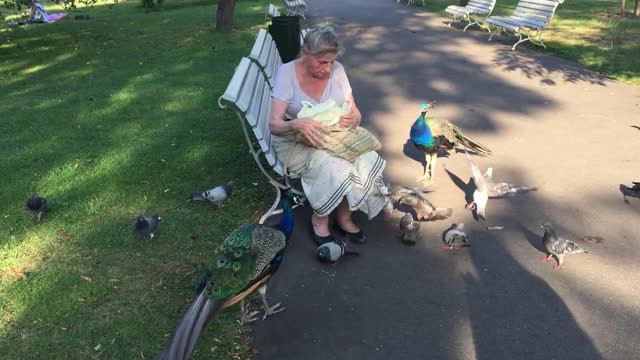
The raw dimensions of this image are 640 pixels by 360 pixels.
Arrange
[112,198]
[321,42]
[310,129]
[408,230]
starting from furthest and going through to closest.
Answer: [112,198], [408,230], [310,129], [321,42]

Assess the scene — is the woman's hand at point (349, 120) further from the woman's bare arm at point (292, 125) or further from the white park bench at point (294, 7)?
the white park bench at point (294, 7)

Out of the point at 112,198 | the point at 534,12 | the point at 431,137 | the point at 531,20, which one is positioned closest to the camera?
the point at 431,137

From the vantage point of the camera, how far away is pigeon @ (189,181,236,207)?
4.61 metres

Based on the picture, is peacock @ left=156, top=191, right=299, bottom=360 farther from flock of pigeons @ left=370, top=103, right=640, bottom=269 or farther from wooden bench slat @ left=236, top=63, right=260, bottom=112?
flock of pigeons @ left=370, top=103, right=640, bottom=269

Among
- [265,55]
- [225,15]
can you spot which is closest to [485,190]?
[265,55]

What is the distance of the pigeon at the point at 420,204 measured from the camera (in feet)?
14.4

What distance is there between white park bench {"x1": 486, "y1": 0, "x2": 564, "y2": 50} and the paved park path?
3.73 m

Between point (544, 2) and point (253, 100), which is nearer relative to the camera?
point (253, 100)

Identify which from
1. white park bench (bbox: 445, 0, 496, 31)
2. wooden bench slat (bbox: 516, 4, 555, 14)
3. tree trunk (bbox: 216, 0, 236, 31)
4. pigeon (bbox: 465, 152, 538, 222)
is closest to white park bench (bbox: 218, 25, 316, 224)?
pigeon (bbox: 465, 152, 538, 222)

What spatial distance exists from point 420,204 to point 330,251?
3.69 feet

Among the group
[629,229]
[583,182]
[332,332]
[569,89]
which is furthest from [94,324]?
[569,89]

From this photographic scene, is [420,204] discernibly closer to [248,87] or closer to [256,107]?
[256,107]

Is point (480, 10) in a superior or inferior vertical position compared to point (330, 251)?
superior

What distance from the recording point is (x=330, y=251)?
377 centimetres
